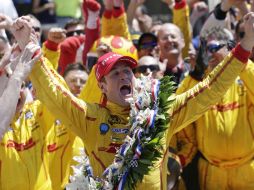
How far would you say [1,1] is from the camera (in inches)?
285

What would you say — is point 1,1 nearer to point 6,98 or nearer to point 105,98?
point 105,98

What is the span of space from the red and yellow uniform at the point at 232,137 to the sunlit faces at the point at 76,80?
1.28 metres

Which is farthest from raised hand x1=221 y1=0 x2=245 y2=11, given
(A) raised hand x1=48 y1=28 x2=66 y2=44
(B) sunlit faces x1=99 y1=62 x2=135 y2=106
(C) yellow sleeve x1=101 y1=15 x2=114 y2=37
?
(B) sunlit faces x1=99 y1=62 x2=135 y2=106

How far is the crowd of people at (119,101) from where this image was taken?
5070 mm

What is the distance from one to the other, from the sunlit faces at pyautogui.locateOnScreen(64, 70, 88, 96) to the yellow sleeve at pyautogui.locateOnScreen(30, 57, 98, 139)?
1.87 meters

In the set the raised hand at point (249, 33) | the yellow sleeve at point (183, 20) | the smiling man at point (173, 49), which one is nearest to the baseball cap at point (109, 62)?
the raised hand at point (249, 33)

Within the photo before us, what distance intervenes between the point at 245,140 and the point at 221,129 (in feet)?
0.67

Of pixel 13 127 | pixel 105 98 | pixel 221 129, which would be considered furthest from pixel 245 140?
pixel 13 127

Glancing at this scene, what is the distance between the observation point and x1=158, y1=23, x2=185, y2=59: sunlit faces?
7.76m

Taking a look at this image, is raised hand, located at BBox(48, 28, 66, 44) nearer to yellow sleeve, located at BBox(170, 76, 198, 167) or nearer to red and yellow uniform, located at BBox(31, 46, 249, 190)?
yellow sleeve, located at BBox(170, 76, 198, 167)

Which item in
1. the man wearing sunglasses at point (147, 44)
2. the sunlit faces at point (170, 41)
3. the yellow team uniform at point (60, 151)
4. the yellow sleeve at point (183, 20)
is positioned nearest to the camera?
the yellow team uniform at point (60, 151)

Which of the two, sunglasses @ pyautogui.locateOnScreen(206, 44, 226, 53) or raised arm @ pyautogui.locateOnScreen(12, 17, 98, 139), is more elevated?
sunglasses @ pyautogui.locateOnScreen(206, 44, 226, 53)

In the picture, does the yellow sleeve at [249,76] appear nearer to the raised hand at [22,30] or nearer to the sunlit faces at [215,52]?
the sunlit faces at [215,52]

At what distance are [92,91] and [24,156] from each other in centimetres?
95
